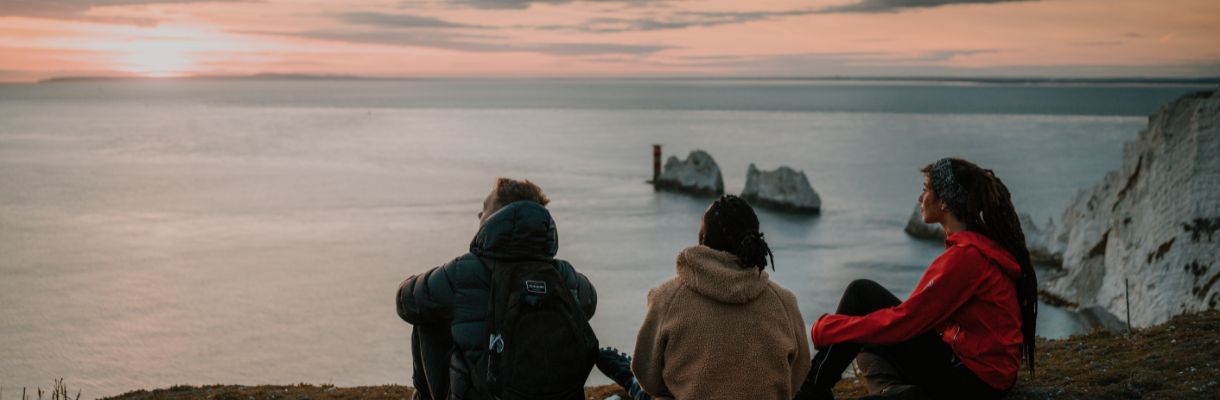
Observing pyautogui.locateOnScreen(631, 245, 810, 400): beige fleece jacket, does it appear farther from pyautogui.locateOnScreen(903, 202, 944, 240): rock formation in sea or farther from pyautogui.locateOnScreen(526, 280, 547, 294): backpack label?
pyautogui.locateOnScreen(903, 202, 944, 240): rock formation in sea

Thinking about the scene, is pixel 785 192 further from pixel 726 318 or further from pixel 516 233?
pixel 726 318

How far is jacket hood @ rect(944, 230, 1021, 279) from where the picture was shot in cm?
510

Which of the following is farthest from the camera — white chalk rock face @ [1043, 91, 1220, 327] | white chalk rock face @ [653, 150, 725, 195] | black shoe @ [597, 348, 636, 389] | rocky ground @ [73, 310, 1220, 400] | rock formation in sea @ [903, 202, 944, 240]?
white chalk rock face @ [653, 150, 725, 195]

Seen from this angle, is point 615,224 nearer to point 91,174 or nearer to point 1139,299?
point 1139,299

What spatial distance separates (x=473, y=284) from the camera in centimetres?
536

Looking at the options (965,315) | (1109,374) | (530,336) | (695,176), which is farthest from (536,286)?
(695,176)

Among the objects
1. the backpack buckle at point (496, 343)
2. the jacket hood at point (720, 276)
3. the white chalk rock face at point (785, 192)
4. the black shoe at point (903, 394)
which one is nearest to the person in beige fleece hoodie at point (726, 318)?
the jacket hood at point (720, 276)

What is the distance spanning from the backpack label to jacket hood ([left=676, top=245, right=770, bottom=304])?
83 centimetres

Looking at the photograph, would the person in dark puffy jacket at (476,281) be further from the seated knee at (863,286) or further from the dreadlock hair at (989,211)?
the dreadlock hair at (989,211)

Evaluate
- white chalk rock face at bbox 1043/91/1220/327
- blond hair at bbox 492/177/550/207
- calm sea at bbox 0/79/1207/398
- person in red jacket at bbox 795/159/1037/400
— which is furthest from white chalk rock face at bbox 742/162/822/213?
blond hair at bbox 492/177/550/207

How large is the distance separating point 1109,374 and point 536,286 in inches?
192

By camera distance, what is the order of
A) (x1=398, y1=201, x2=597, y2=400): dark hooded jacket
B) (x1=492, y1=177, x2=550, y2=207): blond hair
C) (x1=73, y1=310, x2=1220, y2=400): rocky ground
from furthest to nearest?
(x1=73, y1=310, x2=1220, y2=400): rocky ground < (x1=492, y1=177, x2=550, y2=207): blond hair < (x1=398, y1=201, x2=597, y2=400): dark hooded jacket

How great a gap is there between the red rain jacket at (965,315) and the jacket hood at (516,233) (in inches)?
61.7

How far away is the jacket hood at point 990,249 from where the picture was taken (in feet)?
16.7
